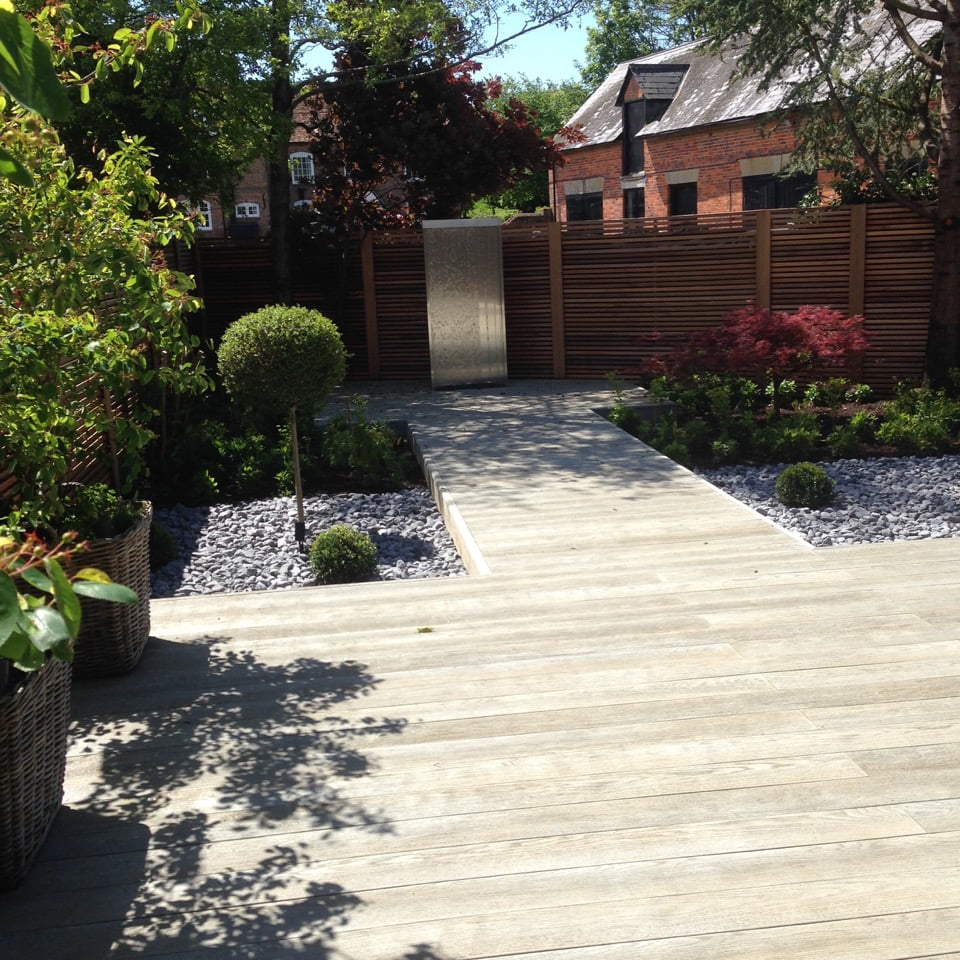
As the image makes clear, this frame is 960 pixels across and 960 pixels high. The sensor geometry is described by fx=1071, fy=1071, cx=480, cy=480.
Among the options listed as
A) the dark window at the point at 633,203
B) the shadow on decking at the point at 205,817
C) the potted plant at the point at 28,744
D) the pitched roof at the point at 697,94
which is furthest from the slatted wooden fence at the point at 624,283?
the dark window at the point at 633,203

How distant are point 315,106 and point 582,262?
4.68 meters

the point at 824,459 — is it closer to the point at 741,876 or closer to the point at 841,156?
the point at 841,156

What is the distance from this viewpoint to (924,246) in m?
11.0

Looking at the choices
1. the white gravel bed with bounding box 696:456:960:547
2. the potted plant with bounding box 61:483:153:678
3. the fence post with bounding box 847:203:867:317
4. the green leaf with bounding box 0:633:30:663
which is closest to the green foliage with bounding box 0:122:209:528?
the potted plant with bounding box 61:483:153:678

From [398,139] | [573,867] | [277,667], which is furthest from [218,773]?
[398,139]

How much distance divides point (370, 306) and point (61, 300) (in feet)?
33.3

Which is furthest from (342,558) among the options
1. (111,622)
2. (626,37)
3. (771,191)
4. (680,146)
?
(626,37)

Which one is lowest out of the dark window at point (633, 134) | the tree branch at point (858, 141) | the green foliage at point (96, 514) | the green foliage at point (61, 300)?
the green foliage at point (96, 514)

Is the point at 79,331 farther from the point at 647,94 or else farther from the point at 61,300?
the point at 647,94

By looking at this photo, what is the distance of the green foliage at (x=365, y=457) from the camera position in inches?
341

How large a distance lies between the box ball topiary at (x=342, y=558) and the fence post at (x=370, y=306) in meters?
7.53

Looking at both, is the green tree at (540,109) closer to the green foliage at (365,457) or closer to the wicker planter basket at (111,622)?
the green foliage at (365,457)

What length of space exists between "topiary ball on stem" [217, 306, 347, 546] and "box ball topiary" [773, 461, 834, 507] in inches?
127

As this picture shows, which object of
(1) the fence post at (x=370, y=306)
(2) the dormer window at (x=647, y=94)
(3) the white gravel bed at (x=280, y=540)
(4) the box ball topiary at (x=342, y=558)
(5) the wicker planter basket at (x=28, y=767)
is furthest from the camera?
(2) the dormer window at (x=647, y=94)
